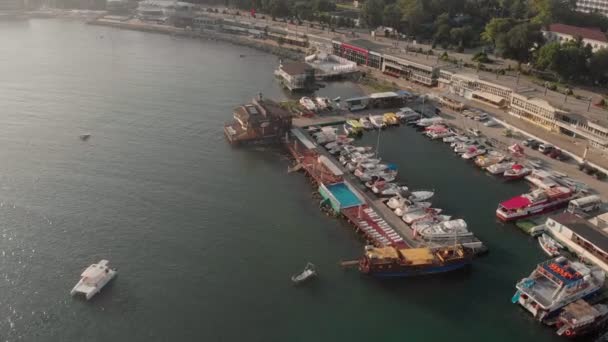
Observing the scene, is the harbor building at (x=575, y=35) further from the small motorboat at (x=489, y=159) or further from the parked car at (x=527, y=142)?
the small motorboat at (x=489, y=159)

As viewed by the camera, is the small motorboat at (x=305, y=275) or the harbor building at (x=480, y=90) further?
the harbor building at (x=480, y=90)

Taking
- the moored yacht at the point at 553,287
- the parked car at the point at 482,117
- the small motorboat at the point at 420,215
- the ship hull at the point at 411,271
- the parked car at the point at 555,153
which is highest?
the parked car at the point at 482,117

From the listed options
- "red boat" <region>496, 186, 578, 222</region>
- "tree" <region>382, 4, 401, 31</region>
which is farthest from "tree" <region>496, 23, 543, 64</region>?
"red boat" <region>496, 186, 578, 222</region>

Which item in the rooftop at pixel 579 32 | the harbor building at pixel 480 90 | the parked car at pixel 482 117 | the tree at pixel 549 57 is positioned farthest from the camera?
the rooftop at pixel 579 32

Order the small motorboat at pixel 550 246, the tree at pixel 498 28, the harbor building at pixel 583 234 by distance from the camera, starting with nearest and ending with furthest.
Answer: the harbor building at pixel 583 234, the small motorboat at pixel 550 246, the tree at pixel 498 28

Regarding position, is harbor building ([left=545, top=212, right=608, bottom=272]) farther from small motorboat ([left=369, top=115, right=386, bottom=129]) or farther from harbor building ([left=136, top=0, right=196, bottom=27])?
harbor building ([left=136, top=0, right=196, bottom=27])

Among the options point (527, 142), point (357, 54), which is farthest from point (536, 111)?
point (357, 54)

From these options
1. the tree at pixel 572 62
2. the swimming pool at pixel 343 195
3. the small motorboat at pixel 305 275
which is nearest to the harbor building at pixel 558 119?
the tree at pixel 572 62

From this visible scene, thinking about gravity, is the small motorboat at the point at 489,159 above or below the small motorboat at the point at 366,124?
below
